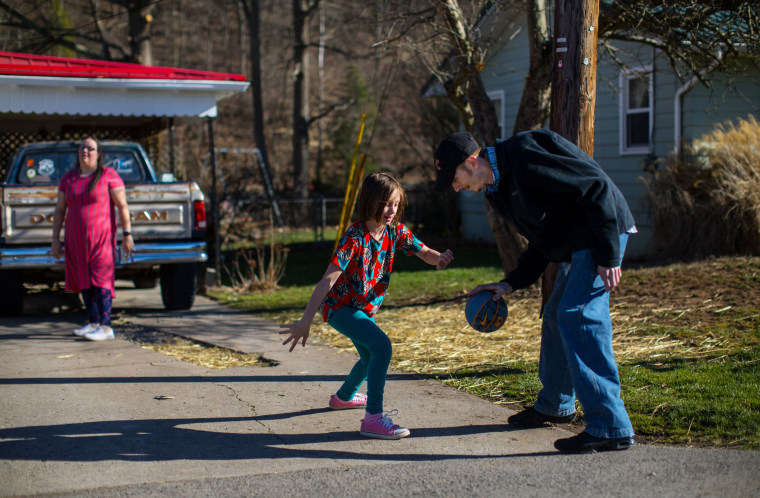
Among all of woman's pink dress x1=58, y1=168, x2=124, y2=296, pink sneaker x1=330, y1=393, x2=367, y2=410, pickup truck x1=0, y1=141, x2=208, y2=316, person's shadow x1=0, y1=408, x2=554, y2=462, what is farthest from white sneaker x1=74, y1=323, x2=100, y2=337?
pink sneaker x1=330, y1=393, x2=367, y2=410

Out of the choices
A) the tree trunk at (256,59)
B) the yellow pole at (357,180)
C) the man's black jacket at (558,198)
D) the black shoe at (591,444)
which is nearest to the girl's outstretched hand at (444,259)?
the man's black jacket at (558,198)

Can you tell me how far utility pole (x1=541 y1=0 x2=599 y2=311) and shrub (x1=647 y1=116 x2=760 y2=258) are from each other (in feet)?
15.8

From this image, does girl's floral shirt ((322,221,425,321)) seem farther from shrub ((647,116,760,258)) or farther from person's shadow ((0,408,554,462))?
shrub ((647,116,760,258))

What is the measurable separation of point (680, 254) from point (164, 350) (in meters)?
6.89

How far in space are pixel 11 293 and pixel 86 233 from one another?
2.17 metres

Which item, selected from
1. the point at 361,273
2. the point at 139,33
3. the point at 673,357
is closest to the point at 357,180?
the point at 673,357

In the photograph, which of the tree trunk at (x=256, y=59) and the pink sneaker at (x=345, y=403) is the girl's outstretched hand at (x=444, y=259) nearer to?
the pink sneaker at (x=345, y=403)

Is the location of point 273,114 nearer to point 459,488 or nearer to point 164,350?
point 164,350

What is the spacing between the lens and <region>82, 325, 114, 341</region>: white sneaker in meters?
7.38

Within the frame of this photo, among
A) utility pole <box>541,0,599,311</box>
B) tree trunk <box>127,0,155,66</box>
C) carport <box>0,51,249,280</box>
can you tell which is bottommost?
utility pole <box>541,0,599,311</box>

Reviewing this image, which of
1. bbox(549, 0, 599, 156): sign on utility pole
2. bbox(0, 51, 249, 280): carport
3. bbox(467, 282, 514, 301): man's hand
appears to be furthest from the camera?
bbox(0, 51, 249, 280): carport

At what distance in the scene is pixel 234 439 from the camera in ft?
14.2

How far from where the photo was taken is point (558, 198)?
385 cm

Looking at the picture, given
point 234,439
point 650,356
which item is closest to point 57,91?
point 234,439
